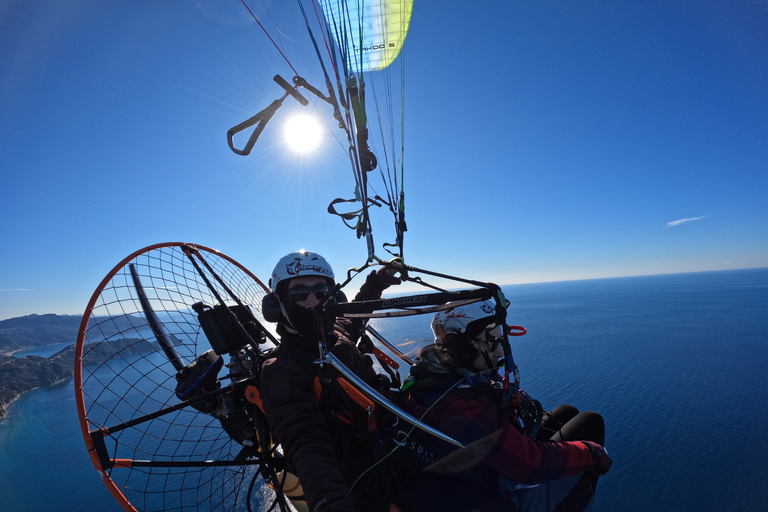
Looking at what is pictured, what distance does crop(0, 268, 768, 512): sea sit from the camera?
63.3 feet

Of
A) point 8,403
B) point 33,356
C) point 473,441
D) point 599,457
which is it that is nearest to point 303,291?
point 473,441

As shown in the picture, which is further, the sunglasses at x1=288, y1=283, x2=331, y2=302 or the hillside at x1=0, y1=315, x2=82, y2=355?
the hillside at x1=0, y1=315, x2=82, y2=355

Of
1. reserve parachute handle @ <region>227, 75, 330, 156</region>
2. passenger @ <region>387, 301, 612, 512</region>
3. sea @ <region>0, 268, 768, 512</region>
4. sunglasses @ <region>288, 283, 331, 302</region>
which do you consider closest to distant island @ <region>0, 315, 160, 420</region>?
sea @ <region>0, 268, 768, 512</region>

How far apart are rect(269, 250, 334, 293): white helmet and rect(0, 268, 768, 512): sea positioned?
173 cm

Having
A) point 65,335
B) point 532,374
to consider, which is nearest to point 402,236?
point 532,374

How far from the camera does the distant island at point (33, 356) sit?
170ft

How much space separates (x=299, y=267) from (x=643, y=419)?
108 ft

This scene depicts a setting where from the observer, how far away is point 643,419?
24.6 meters

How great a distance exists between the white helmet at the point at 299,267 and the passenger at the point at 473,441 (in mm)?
1412

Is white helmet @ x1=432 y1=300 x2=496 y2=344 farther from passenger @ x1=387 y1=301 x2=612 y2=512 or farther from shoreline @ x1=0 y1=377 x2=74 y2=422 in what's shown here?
shoreline @ x1=0 y1=377 x2=74 y2=422

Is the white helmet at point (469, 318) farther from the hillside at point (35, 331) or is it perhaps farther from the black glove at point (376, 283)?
the hillside at point (35, 331)

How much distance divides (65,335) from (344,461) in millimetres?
135826

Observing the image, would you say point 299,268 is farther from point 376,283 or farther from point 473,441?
point 473,441

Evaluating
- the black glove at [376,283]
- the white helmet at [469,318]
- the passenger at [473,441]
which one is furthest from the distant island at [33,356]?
the white helmet at [469,318]
